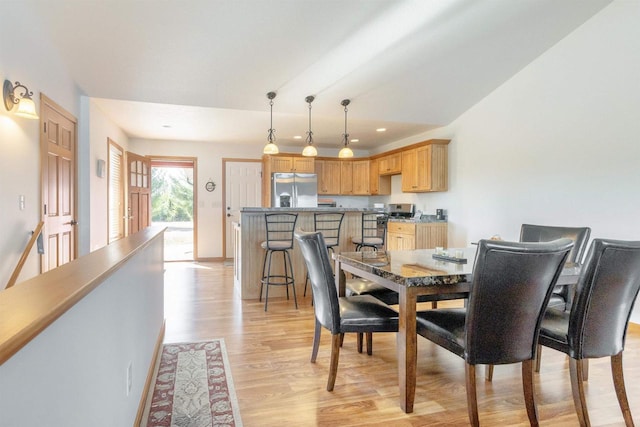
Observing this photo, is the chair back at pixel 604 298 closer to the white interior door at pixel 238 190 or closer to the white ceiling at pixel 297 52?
the white ceiling at pixel 297 52

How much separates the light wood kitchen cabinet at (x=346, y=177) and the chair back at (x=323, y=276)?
553 centimetres

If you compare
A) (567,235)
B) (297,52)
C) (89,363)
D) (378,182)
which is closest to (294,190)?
(378,182)

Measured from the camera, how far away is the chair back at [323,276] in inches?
83.0

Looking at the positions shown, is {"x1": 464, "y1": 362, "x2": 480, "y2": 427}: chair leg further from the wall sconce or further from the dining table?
the wall sconce

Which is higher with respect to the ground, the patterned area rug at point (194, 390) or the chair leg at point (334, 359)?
the chair leg at point (334, 359)

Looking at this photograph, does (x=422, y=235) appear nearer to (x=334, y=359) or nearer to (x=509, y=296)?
(x=334, y=359)

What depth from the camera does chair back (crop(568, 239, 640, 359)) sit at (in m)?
1.72

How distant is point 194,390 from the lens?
217 centimetres

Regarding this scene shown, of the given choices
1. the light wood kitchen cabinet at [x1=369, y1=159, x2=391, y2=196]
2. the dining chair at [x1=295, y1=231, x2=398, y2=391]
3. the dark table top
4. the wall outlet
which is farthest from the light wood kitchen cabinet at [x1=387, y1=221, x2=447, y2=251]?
the wall outlet

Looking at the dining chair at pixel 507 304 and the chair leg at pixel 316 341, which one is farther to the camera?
the chair leg at pixel 316 341

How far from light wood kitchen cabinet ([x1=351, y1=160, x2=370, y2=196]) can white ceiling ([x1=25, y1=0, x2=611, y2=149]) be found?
226 cm

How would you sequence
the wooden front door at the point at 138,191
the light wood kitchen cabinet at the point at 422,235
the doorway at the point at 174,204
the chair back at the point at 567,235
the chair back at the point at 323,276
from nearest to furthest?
the chair back at the point at 323,276, the chair back at the point at 567,235, the light wood kitchen cabinet at the point at 422,235, the wooden front door at the point at 138,191, the doorway at the point at 174,204

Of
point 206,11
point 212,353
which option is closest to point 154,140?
point 206,11

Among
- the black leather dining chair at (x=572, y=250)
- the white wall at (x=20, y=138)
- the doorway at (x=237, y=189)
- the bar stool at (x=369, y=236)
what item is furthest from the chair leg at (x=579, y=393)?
the doorway at (x=237, y=189)
